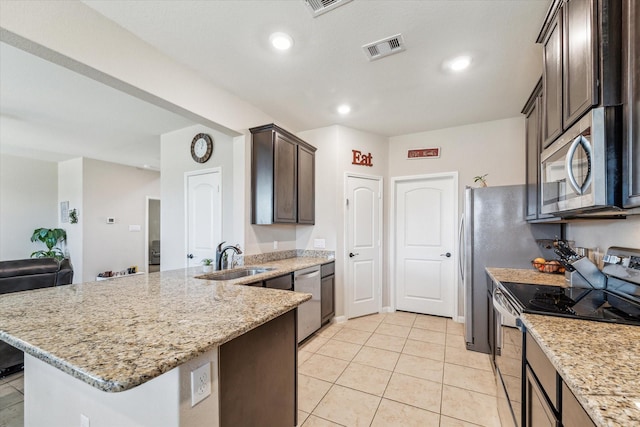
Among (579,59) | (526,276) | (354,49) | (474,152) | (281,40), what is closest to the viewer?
(579,59)

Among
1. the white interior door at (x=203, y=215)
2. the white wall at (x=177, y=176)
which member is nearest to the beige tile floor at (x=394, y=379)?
the white interior door at (x=203, y=215)

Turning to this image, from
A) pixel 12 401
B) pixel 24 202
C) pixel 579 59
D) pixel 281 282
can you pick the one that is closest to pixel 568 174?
pixel 579 59

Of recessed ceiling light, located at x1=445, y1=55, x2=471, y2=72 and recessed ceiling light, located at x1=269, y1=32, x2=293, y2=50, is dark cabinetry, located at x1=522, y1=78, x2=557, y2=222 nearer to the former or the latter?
recessed ceiling light, located at x1=445, y1=55, x2=471, y2=72

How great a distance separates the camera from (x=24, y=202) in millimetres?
5355

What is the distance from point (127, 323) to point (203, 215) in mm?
2832

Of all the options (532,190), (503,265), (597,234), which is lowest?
(503,265)

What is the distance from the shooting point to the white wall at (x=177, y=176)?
3.62 m

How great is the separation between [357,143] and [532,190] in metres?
2.21

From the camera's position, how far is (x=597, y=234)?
2002mm

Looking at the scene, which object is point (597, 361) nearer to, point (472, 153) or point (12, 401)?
point (472, 153)

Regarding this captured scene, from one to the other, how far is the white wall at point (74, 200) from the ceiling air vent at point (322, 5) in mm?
5902

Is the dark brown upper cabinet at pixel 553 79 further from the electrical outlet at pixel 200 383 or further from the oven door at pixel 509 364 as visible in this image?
the electrical outlet at pixel 200 383

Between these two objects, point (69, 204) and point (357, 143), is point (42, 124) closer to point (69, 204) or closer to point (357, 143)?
point (69, 204)

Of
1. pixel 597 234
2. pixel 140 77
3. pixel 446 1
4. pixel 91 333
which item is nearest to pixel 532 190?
pixel 597 234
